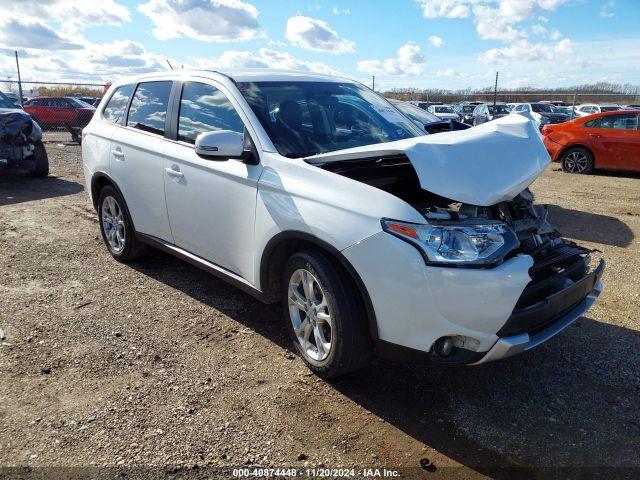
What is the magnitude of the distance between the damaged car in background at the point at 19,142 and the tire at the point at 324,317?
26.6 feet

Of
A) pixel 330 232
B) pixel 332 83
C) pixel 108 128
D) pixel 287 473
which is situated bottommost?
pixel 287 473

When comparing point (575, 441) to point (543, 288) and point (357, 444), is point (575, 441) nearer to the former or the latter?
point (543, 288)

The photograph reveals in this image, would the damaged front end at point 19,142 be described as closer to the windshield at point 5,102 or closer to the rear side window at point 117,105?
the windshield at point 5,102

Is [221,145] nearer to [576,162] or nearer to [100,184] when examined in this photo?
[100,184]

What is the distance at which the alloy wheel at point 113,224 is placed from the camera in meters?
5.14

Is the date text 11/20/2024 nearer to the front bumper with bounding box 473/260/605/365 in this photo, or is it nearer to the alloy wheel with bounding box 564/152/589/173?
the front bumper with bounding box 473/260/605/365

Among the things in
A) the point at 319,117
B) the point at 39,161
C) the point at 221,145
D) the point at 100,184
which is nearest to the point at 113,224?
the point at 100,184

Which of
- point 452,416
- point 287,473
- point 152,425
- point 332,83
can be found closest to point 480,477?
point 452,416

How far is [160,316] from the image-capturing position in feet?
13.7

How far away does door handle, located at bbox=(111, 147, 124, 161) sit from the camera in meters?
4.76

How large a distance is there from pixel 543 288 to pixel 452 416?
88 centimetres

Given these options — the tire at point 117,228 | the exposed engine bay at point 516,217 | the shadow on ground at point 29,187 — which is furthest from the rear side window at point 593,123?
the shadow on ground at point 29,187

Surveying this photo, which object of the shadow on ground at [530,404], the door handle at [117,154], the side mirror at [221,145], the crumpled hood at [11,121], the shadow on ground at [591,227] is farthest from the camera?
the crumpled hood at [11,121]

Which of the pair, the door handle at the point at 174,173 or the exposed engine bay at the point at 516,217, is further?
the door handle at the point at 174,173
